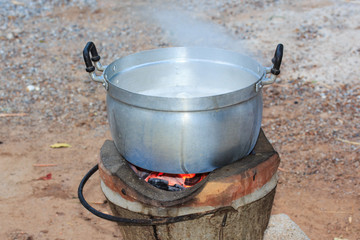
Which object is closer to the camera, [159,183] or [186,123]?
[186,123]

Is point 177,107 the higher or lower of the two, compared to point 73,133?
higher

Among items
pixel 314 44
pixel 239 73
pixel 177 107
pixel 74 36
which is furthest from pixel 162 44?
pixel 177 107

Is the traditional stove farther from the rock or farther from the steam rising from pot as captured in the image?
the steam rising from pot

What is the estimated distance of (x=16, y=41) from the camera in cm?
663

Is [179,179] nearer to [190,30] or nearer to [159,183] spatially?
[159,183]

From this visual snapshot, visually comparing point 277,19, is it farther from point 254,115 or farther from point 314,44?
point 254,115

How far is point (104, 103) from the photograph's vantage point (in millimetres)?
4938

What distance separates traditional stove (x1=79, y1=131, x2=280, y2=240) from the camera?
1.78m

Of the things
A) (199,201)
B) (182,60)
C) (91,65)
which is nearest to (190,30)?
(182,60)

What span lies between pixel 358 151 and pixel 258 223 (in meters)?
2.19

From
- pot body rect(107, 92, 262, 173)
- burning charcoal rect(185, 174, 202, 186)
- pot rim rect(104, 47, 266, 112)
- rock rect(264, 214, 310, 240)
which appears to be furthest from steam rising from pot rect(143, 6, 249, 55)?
pot body rect(107, 92, 262, 173)

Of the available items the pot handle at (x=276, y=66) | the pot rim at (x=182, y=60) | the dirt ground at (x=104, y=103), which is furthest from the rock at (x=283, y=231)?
the pot handle at (x=276, y=66)

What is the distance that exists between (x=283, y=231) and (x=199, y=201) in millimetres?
1121

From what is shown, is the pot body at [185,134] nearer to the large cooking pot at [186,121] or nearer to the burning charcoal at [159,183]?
the large cooking pot at [186,121]
